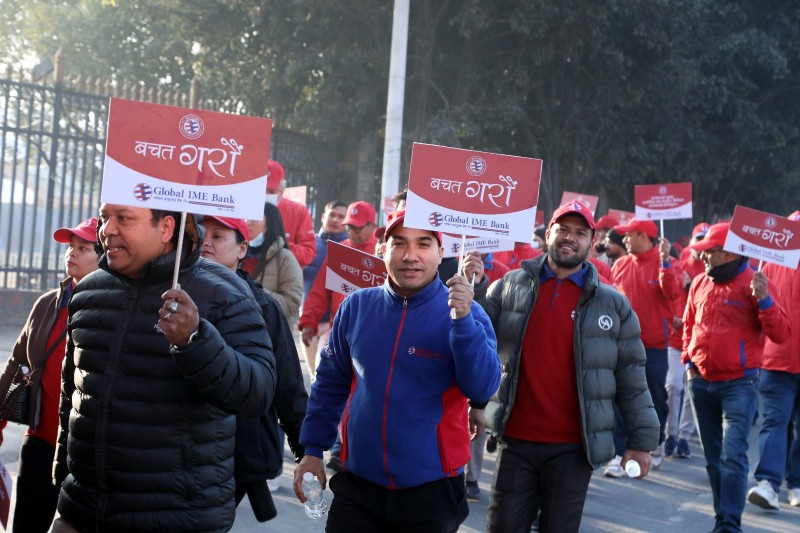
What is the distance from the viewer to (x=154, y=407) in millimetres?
3463

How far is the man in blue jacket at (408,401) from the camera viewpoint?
13.7ft

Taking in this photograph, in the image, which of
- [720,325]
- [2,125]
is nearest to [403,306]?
[720,325]

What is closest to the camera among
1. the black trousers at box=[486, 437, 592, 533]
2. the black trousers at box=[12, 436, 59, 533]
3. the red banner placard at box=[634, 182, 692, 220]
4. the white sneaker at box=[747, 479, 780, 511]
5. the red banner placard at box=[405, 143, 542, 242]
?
the black trousers at box=[12, 436, 59, 533]

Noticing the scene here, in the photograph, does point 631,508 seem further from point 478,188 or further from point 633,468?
point 478,188

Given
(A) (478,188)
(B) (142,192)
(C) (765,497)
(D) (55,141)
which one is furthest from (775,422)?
(D) (55,141)

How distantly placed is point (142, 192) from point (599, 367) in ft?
8.68

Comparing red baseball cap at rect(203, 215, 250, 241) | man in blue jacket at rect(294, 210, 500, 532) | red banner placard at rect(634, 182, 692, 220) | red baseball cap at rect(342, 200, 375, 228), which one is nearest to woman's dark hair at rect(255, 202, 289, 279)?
red baseball cap at rect(342, 200, 375, 228)

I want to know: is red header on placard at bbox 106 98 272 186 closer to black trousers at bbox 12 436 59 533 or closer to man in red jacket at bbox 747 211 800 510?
black trousers at bbox 12 436 59 533

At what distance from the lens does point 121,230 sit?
3596 mm

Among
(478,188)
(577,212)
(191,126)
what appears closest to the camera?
(191,126)

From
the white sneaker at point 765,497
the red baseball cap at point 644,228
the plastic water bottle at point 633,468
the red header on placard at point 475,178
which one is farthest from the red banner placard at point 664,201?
the red header on placard at point 475,178

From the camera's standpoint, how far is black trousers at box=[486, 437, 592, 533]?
17.3 ft

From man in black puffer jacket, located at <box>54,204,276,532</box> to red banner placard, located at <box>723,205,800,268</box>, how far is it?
16.1 feet

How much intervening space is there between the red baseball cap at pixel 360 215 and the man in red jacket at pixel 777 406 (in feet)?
10.8
